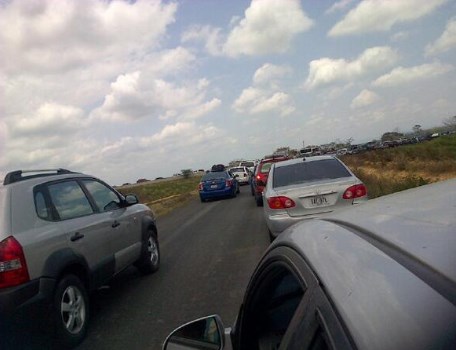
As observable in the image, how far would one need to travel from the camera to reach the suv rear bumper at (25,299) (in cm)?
420

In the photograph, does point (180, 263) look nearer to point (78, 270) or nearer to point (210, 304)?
point (210, 304)

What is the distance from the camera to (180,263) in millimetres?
8539

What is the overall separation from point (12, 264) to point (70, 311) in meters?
0.96

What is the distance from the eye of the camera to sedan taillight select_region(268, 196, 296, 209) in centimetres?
784

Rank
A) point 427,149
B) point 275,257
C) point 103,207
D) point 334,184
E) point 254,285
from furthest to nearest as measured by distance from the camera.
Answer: point 427,149
point 334,184
point 103,207
point 254,285
point 275,257

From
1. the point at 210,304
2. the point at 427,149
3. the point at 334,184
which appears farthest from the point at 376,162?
the point at 210,304

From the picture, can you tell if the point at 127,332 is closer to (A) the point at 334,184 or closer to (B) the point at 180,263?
(B) the point at 180,263

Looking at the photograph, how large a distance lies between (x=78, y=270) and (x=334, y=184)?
4.33 m

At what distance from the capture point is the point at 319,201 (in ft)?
25.5

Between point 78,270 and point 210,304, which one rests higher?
point 78,270

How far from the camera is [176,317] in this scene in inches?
215

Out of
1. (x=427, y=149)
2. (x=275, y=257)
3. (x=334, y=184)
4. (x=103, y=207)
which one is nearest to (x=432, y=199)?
(x=275, y=257)

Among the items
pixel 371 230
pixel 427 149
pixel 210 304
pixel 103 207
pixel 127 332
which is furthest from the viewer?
pixel 427 149

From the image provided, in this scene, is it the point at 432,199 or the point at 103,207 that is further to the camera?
the point at 103,207
